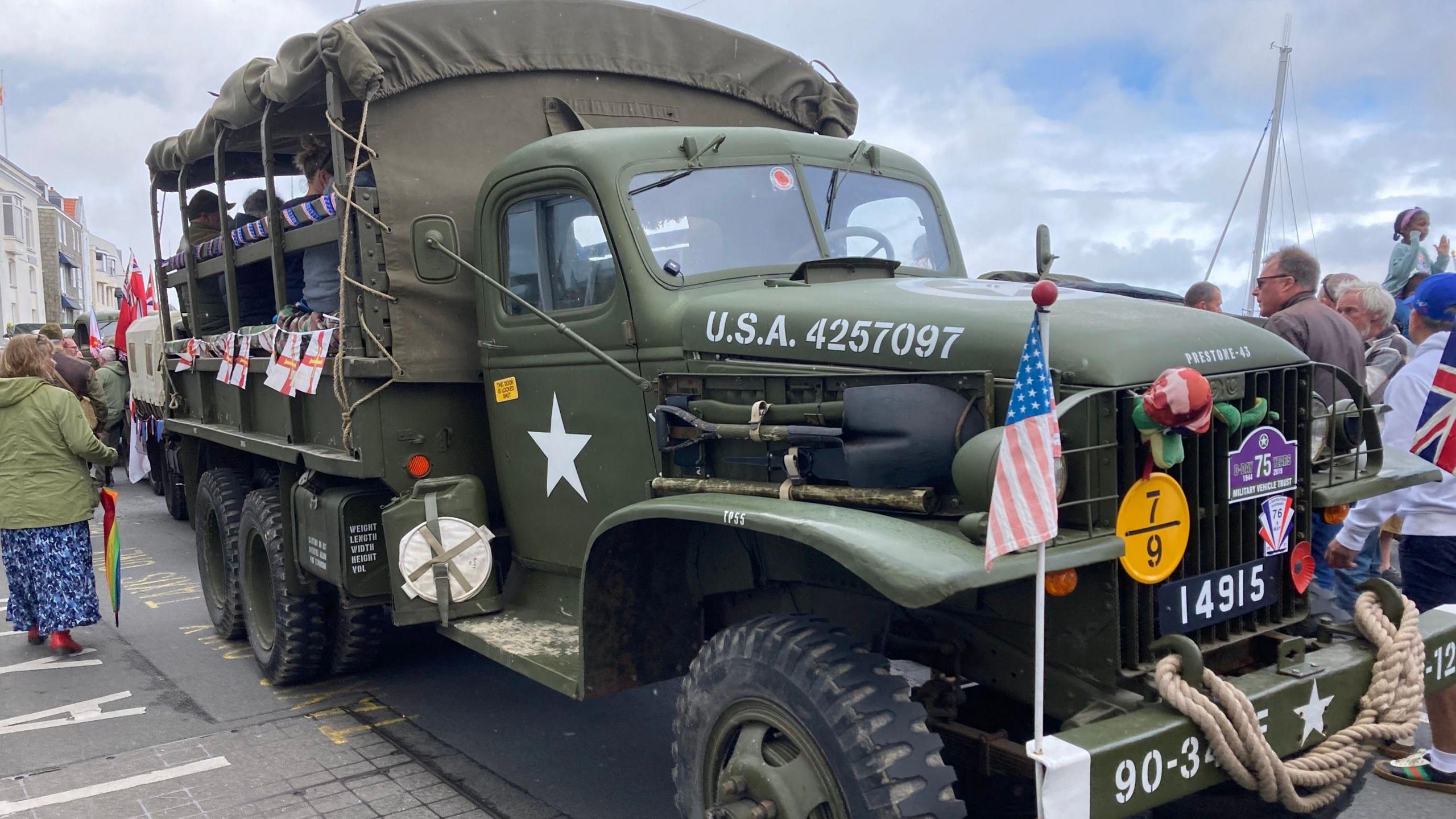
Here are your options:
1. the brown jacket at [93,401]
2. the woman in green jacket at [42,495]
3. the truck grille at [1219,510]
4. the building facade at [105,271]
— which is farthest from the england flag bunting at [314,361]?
the building facade at [105,271]

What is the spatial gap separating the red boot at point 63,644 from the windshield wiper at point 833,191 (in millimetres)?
5039

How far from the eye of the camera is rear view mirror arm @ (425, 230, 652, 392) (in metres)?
3.68

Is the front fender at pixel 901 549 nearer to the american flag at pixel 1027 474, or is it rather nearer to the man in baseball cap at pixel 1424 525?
the american flag at pixel 1027 474

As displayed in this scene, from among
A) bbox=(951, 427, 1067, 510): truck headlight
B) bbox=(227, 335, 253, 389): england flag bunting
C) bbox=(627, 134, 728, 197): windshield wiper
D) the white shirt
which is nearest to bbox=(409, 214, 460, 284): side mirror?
bbox=(627, 134, 728, 197): windshield wiper

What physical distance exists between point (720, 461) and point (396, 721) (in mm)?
2497

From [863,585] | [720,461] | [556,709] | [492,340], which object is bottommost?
[556,709]

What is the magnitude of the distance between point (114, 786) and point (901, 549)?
3.57 meters

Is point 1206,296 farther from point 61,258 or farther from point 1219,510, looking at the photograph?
point 61,258

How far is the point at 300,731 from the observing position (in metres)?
4.95

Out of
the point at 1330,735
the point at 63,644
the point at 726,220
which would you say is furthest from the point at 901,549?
the point at 63,644

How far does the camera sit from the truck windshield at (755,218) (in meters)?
3.86

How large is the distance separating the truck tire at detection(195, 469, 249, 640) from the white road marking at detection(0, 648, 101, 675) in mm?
685

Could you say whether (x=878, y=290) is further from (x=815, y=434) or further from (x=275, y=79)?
(x=275, y=79)

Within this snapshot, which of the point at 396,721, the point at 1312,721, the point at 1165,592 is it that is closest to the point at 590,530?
the point at 396,721
